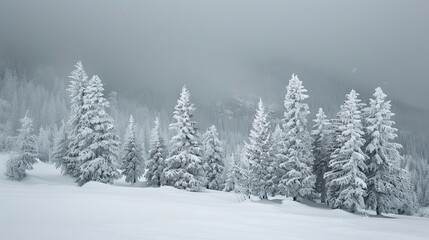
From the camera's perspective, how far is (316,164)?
38.5 m

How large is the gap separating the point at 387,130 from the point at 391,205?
8.09m

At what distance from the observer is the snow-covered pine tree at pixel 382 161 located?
31266 millimetres

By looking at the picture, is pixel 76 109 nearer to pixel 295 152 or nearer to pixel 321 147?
pixel 295 152

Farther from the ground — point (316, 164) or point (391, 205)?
point (316, 164)

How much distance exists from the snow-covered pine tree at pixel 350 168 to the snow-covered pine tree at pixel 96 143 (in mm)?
25600

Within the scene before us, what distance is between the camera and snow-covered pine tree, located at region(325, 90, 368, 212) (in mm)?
29578

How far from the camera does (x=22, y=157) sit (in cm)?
3966

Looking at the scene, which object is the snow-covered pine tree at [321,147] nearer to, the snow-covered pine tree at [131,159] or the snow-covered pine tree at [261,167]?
the snow-covered pine tree at [261,167]

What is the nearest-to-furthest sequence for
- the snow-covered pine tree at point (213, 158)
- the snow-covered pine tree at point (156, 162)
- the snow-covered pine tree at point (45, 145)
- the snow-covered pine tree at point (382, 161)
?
1. the snow-covered pine tree at point (382, 161)
2. the snow-covered pine tree at point (156, 162)
3. the snow-covered pine tree at point (213, 158)
4. the snow-covered pine tree at point (45, 145)

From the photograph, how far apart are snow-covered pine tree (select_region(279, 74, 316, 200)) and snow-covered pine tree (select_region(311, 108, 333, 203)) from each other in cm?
249

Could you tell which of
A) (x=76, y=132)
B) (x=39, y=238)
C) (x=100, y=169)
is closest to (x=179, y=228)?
(x=39, y=238)

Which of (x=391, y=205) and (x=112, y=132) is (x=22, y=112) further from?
(x=391, y=205)

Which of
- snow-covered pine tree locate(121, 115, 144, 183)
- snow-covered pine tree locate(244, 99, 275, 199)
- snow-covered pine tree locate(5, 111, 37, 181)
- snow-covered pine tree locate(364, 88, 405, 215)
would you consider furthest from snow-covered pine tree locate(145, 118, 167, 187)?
snow-covered pine tree locate(364, 88, 405, 215)

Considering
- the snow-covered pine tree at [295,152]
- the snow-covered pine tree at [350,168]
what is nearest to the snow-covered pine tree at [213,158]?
the snow-covered pine tree at [295,152]
